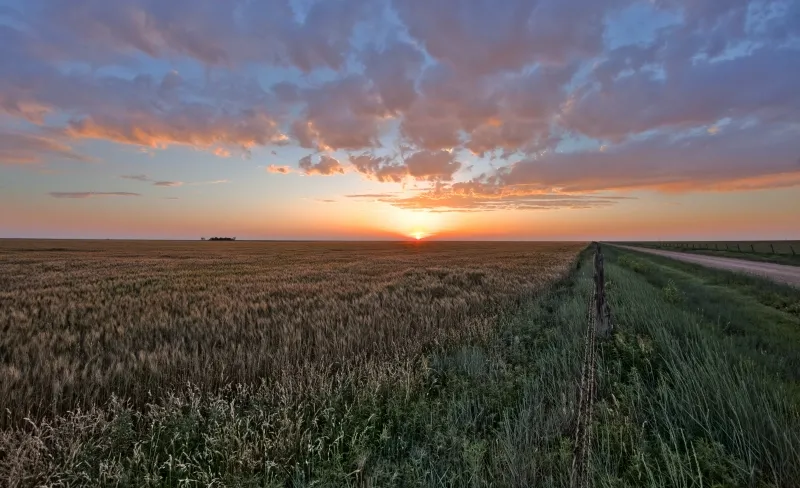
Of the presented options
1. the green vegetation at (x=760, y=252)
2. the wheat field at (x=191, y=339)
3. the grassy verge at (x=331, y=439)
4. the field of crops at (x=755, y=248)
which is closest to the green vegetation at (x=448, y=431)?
the grassy verge at (x=331, y=439)

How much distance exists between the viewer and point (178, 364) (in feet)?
20.7

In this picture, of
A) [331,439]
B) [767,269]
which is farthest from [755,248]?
[331,439]

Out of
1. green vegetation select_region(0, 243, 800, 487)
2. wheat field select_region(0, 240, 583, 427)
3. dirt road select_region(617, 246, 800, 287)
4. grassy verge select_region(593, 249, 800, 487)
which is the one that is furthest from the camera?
dirt road select_region(617, 246, 800, 287)

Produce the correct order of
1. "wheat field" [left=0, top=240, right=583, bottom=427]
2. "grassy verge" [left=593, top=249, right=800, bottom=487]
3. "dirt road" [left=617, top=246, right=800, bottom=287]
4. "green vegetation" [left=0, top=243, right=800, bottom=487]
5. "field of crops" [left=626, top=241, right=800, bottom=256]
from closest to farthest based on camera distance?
1. "grassy verge" [left=593, top=249, right=800, bottom=487]
2. "green vegetation" [left=0, top=243, right=800, bottom=487]
3. "wheat field" [left=0, top=240, right=583, bottom=427]
4. "dirt road" [left=617, top=246, right=800, bottom=287]
5. "field of crops" [left=626, top=241, right=800, bottom=256]

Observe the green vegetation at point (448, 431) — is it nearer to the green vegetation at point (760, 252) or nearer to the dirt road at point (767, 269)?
the dirt road at point (767, 269)

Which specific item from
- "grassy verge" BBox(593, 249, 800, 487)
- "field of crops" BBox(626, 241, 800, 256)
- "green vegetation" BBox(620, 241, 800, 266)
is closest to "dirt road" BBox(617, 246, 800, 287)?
"green vegetation" BBox(620, 241, 800, 266)

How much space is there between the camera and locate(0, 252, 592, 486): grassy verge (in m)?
3.28

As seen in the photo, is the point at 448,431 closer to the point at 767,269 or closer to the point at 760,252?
the point at 767,269

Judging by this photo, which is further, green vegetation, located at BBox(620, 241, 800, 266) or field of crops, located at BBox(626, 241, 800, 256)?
field of crops, located at BBox(626, 241, 800, 256)

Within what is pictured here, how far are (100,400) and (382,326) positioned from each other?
5312 millimetres

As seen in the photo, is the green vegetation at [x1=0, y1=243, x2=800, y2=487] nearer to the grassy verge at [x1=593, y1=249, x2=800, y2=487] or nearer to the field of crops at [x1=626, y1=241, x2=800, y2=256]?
the grassy verge at [x1=593, y1=249, x2=800, y2=487]

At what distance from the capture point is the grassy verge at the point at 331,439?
3.28 metres

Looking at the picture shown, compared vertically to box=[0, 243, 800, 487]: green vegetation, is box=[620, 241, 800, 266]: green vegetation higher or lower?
lower

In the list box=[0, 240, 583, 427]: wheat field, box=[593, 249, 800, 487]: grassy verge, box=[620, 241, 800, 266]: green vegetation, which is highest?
box=[593, 249, 800, 487]: grassy verge
